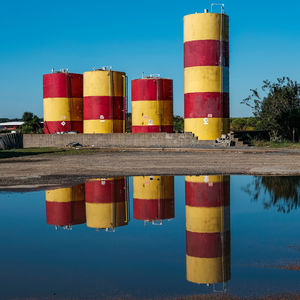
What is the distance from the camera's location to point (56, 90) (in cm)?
3750

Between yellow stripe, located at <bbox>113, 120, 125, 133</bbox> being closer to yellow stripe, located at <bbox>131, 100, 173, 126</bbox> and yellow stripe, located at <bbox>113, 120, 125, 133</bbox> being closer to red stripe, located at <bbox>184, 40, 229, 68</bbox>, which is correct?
yellow stripe, located at <bbox>131, 100, 173, 126</bbox>

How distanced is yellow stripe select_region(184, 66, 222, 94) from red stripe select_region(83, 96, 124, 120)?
23.2 feet

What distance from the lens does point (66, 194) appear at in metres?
10.9

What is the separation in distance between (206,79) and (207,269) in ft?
85.3

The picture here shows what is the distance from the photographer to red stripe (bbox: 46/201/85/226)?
8.15 m

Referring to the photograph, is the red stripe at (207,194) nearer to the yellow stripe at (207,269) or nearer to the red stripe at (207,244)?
the red stripe at (207,244)

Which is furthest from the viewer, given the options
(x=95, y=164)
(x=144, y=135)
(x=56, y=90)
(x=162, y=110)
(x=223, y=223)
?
(x=56, y=90)

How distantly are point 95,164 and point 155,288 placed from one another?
13.8 m

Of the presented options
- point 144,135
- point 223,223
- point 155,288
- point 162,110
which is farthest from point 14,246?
point 162,110

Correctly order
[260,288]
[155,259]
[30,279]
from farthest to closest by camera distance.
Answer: [155,259] → [30,279] → [260,288]

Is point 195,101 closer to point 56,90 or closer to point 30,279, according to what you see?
point 56,90

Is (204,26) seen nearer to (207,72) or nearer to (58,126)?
(207,72)

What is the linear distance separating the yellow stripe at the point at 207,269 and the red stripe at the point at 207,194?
3.56 metres

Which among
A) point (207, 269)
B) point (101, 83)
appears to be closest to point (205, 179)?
point (207, 269)
